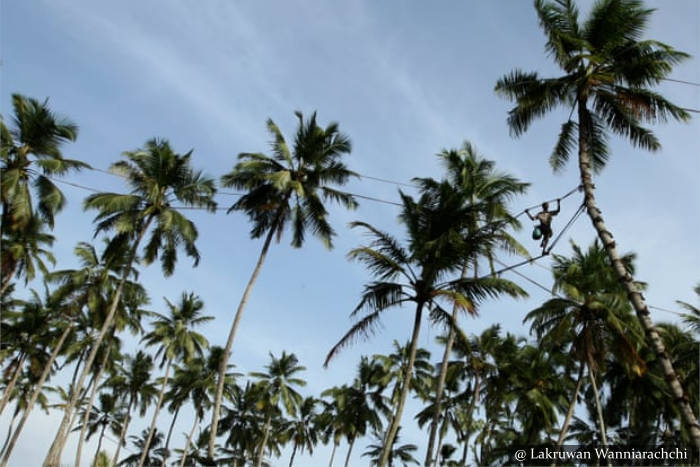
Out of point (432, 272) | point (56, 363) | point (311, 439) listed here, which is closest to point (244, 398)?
point (311, 439)

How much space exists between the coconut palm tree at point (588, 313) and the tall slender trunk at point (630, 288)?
764 centimetres

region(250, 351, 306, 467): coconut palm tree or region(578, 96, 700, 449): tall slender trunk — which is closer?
region(578, 96, 700, 449): tall slender trunk

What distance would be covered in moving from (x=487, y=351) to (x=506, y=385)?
6.32ft

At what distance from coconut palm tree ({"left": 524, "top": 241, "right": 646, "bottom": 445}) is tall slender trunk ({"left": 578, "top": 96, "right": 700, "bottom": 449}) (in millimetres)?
7638

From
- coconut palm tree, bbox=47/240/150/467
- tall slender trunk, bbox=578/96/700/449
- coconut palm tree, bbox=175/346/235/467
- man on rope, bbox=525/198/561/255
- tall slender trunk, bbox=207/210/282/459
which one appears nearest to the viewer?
tall slender trunk, bbox=578/96/700/449

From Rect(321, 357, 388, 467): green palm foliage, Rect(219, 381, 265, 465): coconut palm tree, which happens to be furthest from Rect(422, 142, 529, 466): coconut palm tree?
Rect(219, 381, 265, 465): coconut palm tree

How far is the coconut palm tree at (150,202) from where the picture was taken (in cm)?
2164

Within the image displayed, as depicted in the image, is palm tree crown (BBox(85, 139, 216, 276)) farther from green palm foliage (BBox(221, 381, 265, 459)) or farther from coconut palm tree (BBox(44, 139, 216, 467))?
green palm foliage (BBox(221, 381, 265, 459))

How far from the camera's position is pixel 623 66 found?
14.3m

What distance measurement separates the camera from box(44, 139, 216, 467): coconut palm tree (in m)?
21.6

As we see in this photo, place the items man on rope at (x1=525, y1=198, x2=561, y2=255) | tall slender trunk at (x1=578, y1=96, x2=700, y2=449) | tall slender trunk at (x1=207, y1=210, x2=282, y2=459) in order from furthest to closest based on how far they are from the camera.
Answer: tall slender trunk at (x1=207, y1=210, x2=282, y2=459) < man on rope at (x1=525, y1=198, x2=561, y2=255) < tall slender trunk at (x1=578, y1=96, x2=700, y2=449)

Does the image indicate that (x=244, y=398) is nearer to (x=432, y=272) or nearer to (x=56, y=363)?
(x=56, y=363)

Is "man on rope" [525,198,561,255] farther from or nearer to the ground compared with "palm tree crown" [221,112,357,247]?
nearer to the ground

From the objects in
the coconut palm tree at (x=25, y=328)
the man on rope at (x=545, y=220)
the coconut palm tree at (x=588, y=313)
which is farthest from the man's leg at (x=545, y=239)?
the coconut palm tree at (x=25, y=328)
